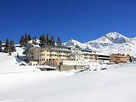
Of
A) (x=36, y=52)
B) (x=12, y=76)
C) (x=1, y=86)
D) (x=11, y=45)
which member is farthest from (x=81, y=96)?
(x=11, y=45)

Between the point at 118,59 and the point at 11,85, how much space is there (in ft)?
385

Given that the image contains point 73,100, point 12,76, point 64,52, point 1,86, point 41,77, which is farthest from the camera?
point 64,52

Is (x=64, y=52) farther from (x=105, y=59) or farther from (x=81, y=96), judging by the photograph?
(x=81, y=96)

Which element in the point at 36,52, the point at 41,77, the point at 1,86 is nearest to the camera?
the point at 1,86

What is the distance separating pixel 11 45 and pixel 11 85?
313 ft

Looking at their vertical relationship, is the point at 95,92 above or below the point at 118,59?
below

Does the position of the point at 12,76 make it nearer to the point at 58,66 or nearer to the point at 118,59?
the point at 58,66

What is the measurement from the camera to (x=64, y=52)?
111 meters

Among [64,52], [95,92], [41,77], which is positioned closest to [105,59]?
[64,52]

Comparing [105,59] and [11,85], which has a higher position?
[105,59]

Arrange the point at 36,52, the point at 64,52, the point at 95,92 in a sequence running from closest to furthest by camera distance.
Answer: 1. the point at 95,92
2. the point at 36,52
3. the point at 64,52

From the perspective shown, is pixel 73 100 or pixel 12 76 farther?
pixel 12 76

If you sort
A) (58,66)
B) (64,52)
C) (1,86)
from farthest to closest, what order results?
(64,52) → (58,66) → (1,86)

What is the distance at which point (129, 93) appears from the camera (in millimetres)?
13820
